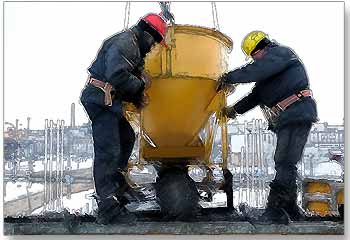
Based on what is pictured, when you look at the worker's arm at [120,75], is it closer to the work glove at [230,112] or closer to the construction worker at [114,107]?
the construction worker at [114,107]

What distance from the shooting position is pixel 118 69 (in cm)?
265

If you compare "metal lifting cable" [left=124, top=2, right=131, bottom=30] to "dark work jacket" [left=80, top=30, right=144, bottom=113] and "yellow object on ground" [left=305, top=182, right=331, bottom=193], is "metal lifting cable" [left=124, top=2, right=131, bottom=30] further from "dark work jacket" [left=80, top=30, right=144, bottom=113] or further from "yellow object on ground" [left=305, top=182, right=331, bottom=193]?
"yellow object on ground" [left=305, top=182, right=331, bottom=193]

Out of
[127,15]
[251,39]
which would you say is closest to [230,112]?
[251,39]

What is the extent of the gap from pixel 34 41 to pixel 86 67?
0.23m

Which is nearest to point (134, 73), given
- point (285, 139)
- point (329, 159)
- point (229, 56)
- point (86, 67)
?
point (86, 67)

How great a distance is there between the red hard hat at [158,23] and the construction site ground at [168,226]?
69cm

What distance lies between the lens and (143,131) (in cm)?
270

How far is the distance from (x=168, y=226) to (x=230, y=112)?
1.61 feet

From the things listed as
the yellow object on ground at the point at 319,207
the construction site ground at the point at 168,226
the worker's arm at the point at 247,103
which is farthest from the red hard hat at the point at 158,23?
the yellow object on ground at the point at 319,207

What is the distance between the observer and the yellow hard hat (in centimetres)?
270

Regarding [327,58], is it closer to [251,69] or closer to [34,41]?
[251,69]

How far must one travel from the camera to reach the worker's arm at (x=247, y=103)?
8.89 feet

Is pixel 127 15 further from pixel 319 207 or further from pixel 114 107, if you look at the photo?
pixel 319 207

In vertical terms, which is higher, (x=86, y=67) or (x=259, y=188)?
(x=86, y=67)
